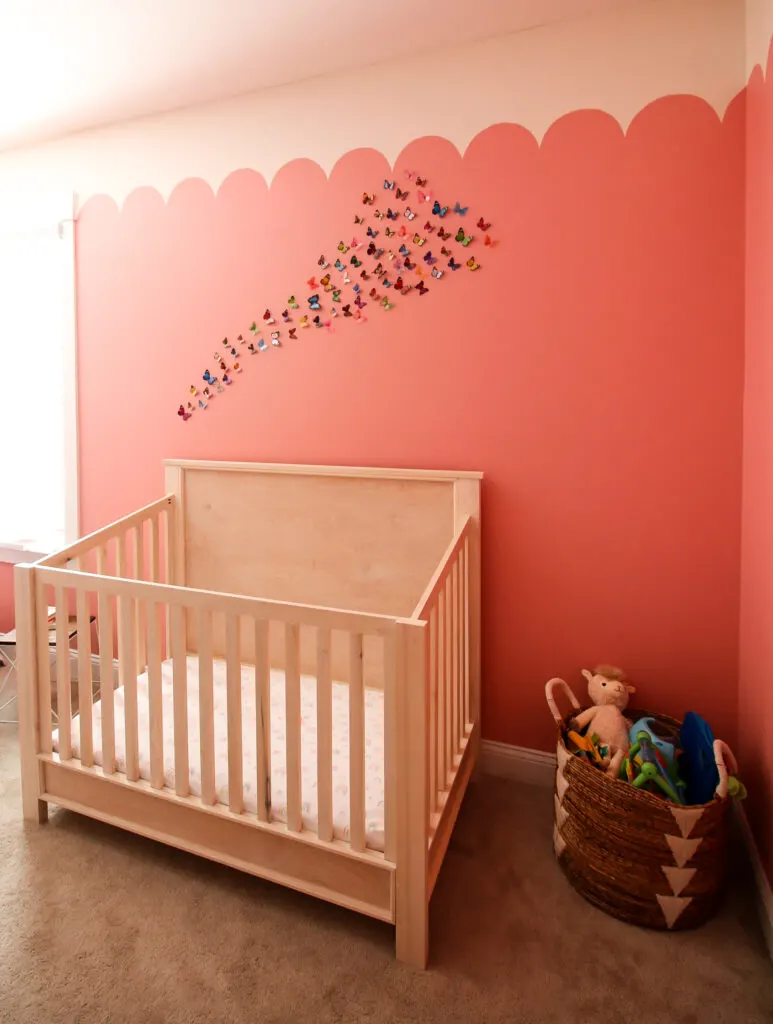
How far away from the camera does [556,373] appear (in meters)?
1.87

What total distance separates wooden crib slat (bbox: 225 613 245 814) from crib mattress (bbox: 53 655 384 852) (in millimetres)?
64

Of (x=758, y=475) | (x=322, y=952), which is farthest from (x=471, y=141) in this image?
(x=322, y=952)

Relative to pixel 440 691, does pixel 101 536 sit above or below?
above

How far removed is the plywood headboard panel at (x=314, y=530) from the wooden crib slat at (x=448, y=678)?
338mm

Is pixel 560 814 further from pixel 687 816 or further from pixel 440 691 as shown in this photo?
pixel 440 691

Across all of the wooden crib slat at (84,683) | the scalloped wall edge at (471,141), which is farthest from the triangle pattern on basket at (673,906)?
the scalloped wall edge at (471,141)

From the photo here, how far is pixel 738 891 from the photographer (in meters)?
1.57

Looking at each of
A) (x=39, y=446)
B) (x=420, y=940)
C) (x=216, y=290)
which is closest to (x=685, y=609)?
(x=420, y=940)

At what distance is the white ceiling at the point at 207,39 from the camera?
5.66 ft

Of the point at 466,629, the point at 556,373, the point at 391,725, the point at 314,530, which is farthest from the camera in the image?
the point at 314,530

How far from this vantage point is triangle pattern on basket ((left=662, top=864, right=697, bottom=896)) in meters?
1.42

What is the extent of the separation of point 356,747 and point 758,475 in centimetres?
119

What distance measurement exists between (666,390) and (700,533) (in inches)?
16.5

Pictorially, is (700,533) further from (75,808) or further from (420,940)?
(75,808)
